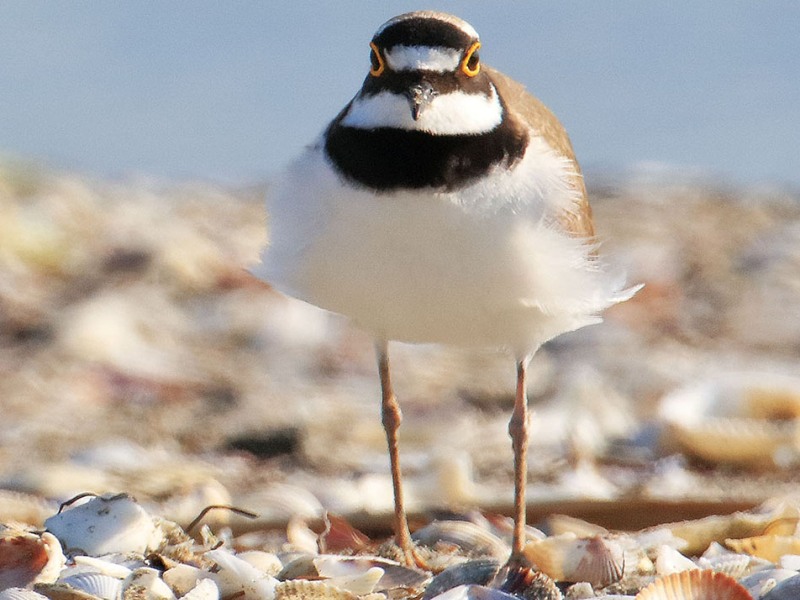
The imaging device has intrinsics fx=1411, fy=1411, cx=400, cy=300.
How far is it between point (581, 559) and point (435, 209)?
2.58ft

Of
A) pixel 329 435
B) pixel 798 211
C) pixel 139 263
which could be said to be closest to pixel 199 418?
pixel 329 435

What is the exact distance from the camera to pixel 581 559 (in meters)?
2.89

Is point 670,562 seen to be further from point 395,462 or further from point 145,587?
point 145,587

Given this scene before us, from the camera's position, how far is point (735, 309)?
6875 millimetres

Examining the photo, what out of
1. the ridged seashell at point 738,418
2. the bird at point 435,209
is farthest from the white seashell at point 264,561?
the ridged seashell at point 738,418

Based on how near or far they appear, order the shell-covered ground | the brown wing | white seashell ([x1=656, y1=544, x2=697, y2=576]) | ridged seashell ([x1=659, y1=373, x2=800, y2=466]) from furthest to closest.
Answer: ridged seashell ([x1=659, y1=373, x2=800, y2=466]), the shell-covered ground, the brown wing, white seashell ([x1=656, y1=544, x2=697, y2=576])

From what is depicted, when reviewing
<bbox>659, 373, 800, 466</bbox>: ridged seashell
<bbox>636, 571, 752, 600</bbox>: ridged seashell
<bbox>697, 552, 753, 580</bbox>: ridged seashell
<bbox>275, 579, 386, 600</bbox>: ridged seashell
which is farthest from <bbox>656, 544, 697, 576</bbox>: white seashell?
<bbox>659, 373, 800, 466</bbox>: ridged seashell

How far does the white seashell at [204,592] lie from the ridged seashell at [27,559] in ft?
0.86

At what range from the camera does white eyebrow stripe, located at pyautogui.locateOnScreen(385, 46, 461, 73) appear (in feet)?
9.86

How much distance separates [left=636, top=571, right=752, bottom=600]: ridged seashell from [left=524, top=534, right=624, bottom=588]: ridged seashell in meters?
0.31

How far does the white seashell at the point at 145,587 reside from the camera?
2646mm

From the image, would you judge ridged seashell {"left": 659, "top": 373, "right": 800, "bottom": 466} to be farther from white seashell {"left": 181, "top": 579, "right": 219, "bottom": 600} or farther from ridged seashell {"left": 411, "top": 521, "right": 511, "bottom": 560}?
white seashell {"left": 181, "top": 579, "right": 219, "bottom": 600}

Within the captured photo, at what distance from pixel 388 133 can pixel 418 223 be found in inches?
8.0

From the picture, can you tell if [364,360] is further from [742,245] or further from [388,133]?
[388,133]
